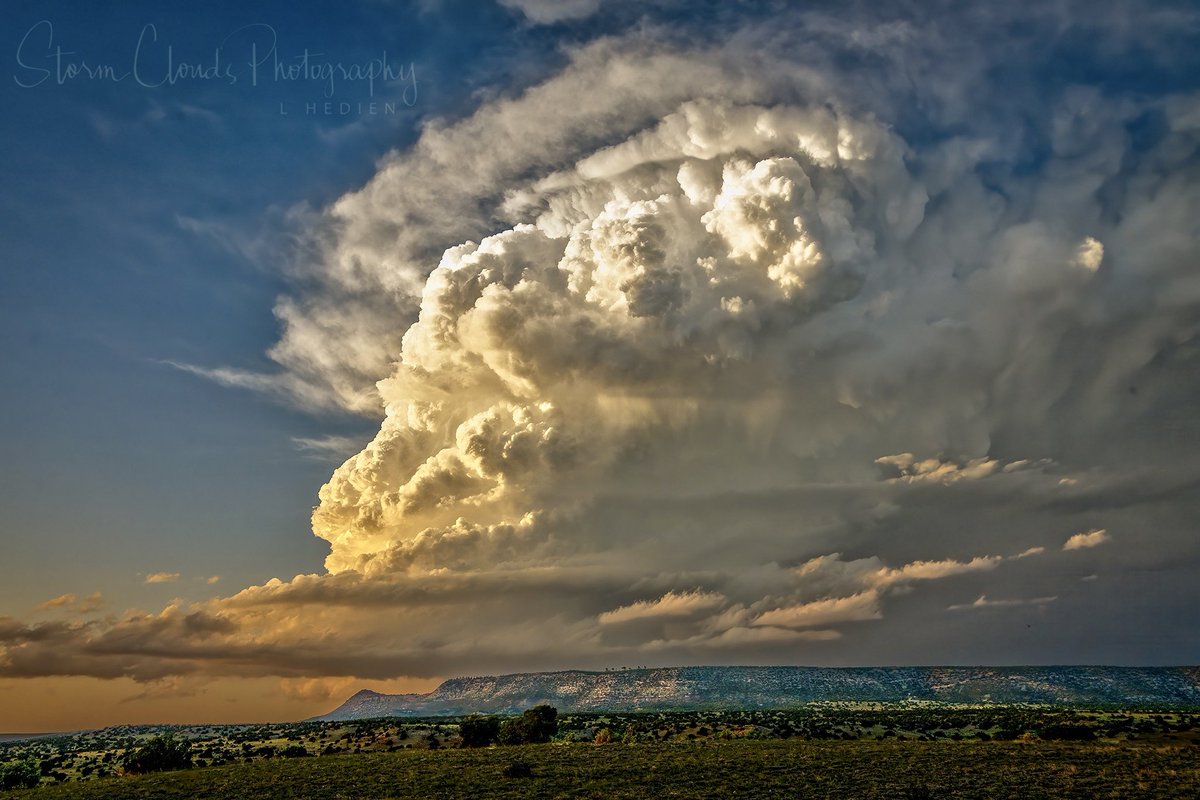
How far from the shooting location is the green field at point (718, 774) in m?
54.5

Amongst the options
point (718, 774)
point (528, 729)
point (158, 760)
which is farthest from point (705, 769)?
point (158, 760)

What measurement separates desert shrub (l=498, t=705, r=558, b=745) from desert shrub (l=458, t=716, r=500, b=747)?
3.73ft

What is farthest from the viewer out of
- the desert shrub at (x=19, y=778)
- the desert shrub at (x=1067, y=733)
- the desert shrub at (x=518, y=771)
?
the desert shrub at (x=1067, y=733)

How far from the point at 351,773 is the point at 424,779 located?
874cm

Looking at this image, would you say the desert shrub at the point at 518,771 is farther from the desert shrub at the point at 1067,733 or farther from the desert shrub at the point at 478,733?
the desert shrub at the point at 1067,733

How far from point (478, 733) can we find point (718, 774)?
43095mm

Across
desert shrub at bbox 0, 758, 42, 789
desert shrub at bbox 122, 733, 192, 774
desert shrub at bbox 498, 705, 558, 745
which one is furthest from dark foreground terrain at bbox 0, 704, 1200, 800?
desert shrub at bbox 0, 758, 42, 789

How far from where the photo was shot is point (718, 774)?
61438 mm

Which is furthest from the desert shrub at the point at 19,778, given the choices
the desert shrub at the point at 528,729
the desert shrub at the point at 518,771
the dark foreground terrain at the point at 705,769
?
the desert shrub at the point at 528,729

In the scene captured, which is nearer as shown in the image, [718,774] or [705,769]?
[718,774]

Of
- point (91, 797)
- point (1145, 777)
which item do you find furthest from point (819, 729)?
point (91, 797)

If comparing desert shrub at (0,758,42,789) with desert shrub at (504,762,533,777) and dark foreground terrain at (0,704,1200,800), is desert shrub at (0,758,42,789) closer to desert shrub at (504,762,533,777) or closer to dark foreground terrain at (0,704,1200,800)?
dark foreground terrain at (0,704,1200,800)

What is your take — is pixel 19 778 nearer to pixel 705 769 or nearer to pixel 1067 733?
pixel 705 769

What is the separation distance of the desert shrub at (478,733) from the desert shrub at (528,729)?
1138 mm
